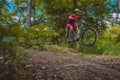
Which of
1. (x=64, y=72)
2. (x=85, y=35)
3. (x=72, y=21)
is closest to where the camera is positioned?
(x=64, y=72)

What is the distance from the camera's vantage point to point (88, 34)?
47.3 ft

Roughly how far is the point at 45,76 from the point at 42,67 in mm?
378

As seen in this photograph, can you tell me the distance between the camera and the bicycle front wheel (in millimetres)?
14202

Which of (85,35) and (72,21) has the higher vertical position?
(72,21)

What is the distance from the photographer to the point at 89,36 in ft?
46.7

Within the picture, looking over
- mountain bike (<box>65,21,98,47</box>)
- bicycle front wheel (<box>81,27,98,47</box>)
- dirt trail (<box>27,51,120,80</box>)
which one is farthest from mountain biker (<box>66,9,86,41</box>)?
dirt trail (<box>27,51,120,80</box>)

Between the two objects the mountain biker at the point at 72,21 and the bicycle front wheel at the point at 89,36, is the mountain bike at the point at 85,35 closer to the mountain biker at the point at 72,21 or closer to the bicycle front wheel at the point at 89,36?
the bicycle front wheel at the point at 89,36

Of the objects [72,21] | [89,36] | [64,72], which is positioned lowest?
[64,72]

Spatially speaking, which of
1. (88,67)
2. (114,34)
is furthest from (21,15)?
(88,67)

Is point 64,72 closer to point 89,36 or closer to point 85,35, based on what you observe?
point 89,36

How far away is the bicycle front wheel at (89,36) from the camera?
14.2 m

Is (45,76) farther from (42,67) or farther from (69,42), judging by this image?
(69,42)

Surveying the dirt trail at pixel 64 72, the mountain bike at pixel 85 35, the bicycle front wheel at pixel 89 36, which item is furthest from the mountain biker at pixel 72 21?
the dirt trail at pixel 64 72

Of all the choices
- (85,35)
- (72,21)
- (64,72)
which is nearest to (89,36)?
(85,35)
